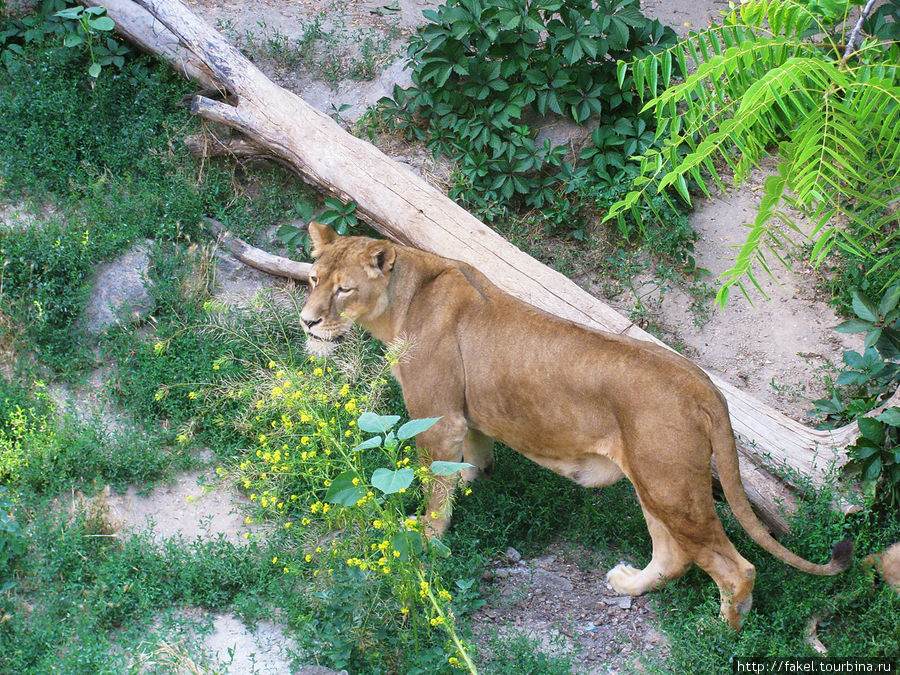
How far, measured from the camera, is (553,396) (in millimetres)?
5445

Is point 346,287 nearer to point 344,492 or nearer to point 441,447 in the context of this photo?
point 441,447

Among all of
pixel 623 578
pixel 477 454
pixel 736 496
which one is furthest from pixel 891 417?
pixel 477 454

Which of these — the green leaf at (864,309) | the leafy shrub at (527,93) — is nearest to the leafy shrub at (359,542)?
the green leaf at (864,309)

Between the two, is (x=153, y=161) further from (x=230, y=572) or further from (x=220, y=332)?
(x=230, y=572)

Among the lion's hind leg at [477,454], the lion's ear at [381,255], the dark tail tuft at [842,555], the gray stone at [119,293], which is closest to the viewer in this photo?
the dark tail tuft at [842,555]

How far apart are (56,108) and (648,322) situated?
6141mm

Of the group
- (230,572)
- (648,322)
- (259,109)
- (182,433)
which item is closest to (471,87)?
(259,109)

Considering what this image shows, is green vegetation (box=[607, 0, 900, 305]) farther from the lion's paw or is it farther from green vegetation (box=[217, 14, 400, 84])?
green vegetation (box=[217, 14, 400, 84])

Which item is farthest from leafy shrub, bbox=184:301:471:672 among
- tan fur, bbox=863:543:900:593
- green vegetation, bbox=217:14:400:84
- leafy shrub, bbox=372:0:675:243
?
green vegetation, bbox=217:14:400:84

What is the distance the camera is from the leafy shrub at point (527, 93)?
8.44 m

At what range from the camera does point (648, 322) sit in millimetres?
8352

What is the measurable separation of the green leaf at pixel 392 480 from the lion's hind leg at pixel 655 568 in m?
1.99

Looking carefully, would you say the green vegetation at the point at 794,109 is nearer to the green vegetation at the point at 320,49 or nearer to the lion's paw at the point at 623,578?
the lion's paw at the point at 623,578

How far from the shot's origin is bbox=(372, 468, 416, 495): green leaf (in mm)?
3990
